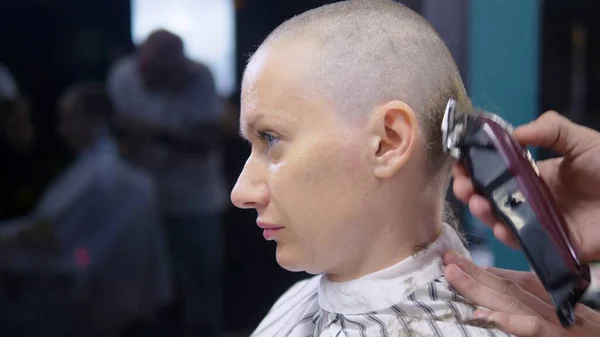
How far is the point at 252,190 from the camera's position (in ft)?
2.59

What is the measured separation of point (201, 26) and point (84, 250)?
0.72 metres

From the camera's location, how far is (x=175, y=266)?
6.27ft

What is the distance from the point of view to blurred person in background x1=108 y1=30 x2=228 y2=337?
5.78 feet

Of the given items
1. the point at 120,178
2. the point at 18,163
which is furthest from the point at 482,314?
the point at 18,163

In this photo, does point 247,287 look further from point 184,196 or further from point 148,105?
point 148,105

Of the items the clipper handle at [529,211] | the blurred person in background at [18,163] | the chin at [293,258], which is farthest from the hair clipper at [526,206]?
the blurred person in background at [18,163]

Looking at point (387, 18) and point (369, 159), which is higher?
point (387, 18)

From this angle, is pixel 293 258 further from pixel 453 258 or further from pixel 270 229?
pixel 453 258

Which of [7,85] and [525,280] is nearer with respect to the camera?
[525,280]

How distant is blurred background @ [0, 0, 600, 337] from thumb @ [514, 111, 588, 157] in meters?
0.90

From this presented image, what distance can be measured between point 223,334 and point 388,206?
1.18 m

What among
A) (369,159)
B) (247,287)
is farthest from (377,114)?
(247,287)

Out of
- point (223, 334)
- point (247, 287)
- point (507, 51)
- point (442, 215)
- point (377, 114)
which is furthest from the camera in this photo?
point (223, 334)

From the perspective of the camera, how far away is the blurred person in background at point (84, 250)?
6.47 feet
